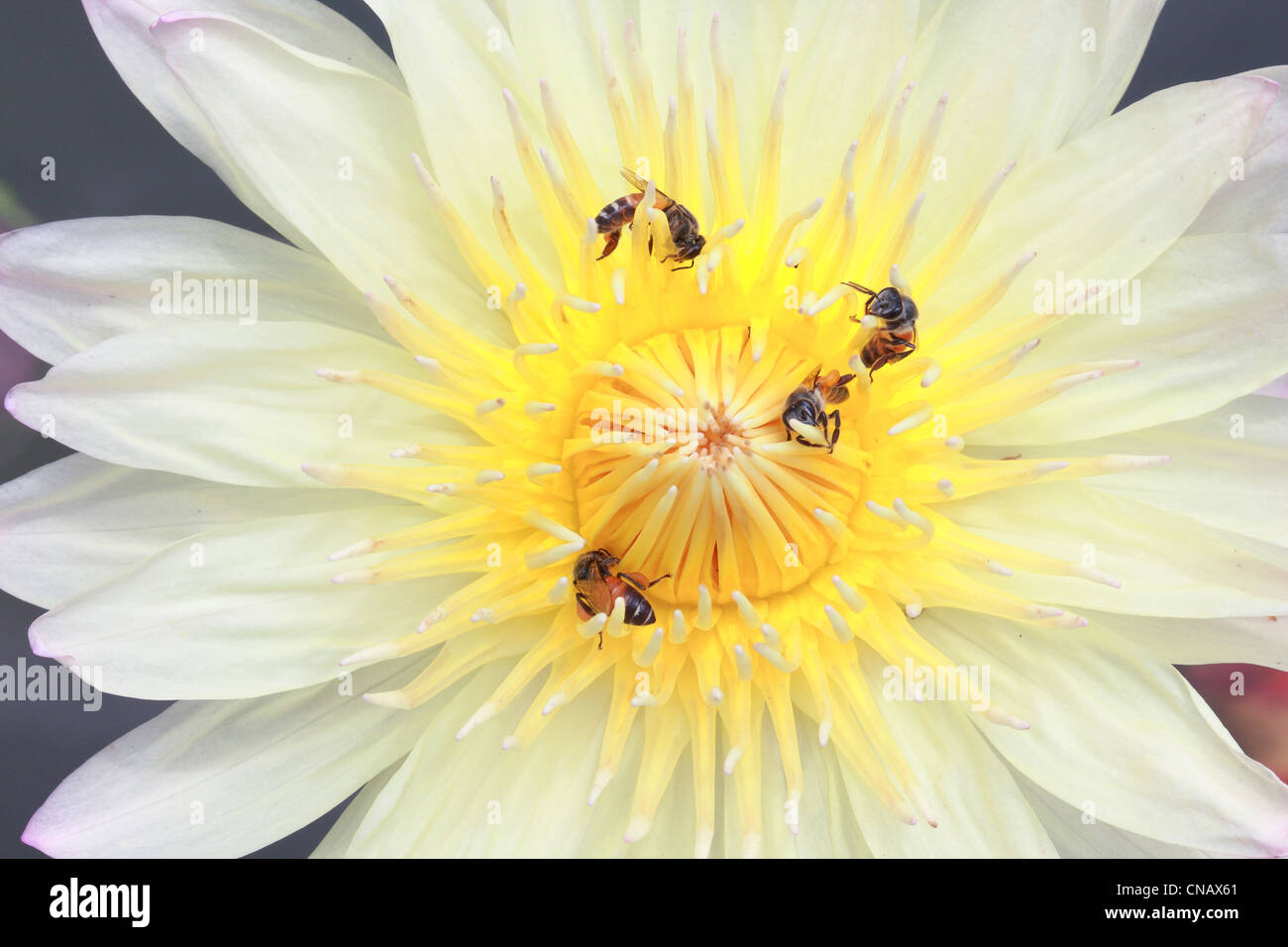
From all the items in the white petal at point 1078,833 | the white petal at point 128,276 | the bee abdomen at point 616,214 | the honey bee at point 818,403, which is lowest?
the white petal at point 1078,833

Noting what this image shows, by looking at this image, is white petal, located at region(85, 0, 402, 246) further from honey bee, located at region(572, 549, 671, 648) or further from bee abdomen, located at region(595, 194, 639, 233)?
honey bee, located at region(572, 549, 671, 648)

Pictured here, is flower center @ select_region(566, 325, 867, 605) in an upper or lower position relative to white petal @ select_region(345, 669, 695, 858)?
upper

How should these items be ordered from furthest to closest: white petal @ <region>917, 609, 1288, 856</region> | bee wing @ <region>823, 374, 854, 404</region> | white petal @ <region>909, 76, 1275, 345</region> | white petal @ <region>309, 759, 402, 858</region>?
white petal @ <region>309, 759, 402, 858</region>, bee wing @ <region>823, 374, 854, 404</region>, white petal @ <region>909, 76, 1275, 345</region>, white petal @ <region>917, 609, 1288, 856</region>

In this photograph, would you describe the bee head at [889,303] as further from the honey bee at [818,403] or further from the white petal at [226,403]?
the white petal at [226,403]

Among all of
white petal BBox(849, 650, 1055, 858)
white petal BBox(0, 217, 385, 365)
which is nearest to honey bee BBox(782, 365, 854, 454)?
white petal BBox(849, 650, 1055, 858)

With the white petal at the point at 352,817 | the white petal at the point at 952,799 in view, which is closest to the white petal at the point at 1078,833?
the white petal at the point at 952,799

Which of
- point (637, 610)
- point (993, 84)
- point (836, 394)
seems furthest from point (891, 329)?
point (637, 610)

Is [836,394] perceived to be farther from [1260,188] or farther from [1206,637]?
[1260,188]
